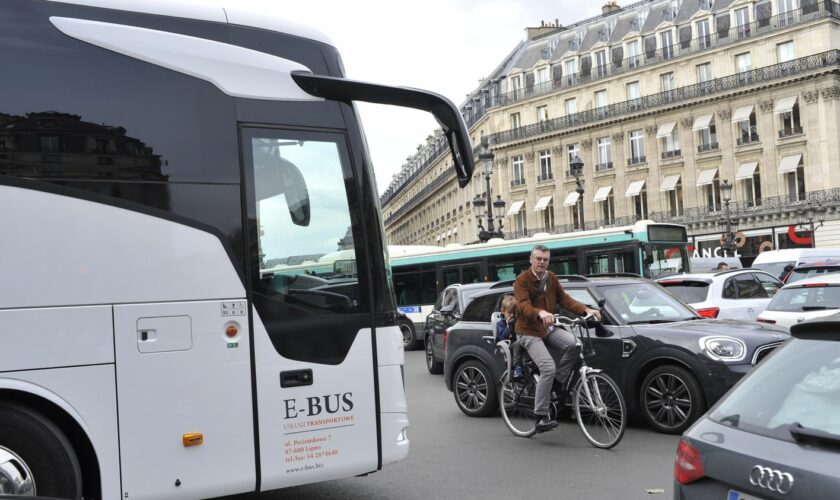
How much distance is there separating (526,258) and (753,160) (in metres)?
40.6

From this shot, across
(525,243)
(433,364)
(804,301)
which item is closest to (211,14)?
(804,301)

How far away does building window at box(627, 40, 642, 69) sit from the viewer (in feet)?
213

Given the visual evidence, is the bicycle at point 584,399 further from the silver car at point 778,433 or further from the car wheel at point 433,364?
the car wheel at point 433,364

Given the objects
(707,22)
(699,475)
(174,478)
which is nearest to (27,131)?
(174,478)

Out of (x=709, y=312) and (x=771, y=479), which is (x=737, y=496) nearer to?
(x=771, y=479)

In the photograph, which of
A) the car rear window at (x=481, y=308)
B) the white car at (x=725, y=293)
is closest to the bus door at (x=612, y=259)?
the white car at (x=725, y=293)

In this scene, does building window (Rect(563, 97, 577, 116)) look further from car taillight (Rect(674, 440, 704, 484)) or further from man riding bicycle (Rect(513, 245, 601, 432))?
car taillight (Rect(674, 440, 704, 484))

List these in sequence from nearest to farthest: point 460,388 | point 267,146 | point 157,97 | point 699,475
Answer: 1. point 699,475
2. point 157,97
3. point 267,146
4. point 460,388

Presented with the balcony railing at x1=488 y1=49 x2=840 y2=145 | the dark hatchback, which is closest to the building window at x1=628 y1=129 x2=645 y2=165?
the balcony railing at x1=488 y1=49 x2=840 y2=145

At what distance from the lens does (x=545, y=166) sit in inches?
2761

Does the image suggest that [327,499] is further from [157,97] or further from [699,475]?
[699,475]

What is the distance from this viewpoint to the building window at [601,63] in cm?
6706

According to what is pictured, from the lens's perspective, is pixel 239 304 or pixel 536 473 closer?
pixel 239 304

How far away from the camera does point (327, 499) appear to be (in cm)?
634
